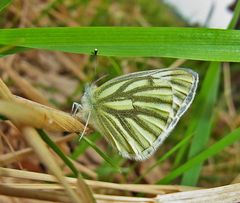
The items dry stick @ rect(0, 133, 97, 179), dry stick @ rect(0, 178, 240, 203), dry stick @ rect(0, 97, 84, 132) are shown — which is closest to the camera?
dry stick @ rect(0, 97, 84, 132)

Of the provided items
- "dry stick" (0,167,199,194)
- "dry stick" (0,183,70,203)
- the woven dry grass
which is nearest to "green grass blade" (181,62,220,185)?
the woven dry grass

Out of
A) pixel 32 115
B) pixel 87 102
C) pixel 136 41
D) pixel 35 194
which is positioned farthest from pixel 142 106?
pixel 32 115

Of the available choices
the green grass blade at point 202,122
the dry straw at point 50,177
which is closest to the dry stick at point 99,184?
the dry straw at point 50,177

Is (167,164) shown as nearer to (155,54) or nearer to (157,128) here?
(157,128)

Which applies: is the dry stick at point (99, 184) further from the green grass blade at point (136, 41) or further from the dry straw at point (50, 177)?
the green grass blade at point (136, 41)

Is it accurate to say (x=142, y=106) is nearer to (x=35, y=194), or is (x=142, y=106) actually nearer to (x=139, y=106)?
(x=139, y=106)

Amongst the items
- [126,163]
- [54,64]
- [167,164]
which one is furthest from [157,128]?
[54,64]

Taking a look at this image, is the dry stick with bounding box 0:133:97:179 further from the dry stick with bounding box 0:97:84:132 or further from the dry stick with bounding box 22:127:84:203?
the dry stick with bounding box 22:127:84:203
